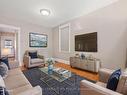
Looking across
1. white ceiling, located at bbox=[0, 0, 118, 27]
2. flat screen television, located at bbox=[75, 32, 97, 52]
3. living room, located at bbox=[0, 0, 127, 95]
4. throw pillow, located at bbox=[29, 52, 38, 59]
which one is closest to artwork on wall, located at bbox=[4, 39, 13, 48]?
living room, located at bbox=[0, 0, 127, 95]

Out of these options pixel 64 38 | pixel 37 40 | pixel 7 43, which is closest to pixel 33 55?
pixel 37 40

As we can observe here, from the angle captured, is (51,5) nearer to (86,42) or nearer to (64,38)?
(86,42)

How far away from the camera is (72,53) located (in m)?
5.29

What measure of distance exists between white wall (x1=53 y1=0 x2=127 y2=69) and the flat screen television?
19 cm

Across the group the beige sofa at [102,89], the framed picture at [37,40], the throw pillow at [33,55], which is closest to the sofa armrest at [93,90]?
the beige sofa at [102,89]

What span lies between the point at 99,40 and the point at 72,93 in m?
2.48

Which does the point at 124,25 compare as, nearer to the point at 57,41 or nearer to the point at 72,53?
the point at 72,53

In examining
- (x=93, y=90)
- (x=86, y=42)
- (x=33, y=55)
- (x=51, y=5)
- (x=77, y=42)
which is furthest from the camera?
(x=33, y=55)

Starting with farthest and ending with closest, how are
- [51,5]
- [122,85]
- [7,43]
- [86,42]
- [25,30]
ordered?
[7,43], [25,30], [86,42], [51,5], [122,85]

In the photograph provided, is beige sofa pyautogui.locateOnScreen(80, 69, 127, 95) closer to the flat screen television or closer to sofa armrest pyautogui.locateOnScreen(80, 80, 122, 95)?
sofa armrest pyautogui.locateOnScreen(80, 80, 122, 95)

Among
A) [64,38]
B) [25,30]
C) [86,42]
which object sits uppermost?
[25,30]

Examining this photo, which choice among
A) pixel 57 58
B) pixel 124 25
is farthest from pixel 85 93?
pixel 57 58

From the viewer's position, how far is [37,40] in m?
6.05

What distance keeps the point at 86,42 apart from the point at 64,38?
6.11 ft
